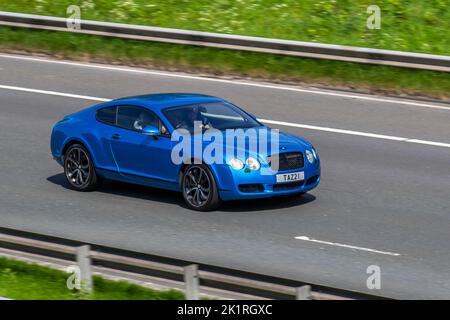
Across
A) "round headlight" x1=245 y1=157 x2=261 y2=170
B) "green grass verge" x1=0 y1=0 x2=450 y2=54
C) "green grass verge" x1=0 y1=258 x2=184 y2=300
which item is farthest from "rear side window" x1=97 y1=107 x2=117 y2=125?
"green grass verge" x1=0 y1=0 x2=450 y2=54

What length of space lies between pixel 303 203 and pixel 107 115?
3.14m

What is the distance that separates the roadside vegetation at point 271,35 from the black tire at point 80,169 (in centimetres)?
731

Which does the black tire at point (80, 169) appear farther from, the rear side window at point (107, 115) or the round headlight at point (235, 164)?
the round headlight at point (235, 164)

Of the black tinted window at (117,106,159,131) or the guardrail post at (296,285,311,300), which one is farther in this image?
the black tinted window at (117,106,159,131)

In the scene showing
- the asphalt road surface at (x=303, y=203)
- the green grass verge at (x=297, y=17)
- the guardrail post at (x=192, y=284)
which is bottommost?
the guardrail post at (x=192, y=284)

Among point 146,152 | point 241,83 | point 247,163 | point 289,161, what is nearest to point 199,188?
point 247,163

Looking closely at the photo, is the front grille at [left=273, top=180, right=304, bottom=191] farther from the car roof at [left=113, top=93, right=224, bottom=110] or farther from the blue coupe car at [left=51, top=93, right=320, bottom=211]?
the car roof at [left=113, top=93, right=224, bottom=110]

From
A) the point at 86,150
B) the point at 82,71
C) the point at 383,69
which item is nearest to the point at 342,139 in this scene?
the point at 383,69

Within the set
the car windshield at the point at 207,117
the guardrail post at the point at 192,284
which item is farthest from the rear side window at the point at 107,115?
the guardrail post at the point at 192,284

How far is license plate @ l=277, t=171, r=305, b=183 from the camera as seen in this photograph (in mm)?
13508

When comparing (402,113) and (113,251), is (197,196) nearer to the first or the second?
(113,251)

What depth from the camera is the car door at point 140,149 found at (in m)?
14.0

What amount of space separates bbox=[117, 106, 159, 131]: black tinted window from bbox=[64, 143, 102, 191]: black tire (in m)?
0.73
